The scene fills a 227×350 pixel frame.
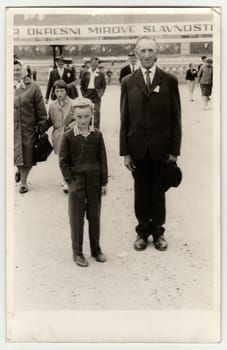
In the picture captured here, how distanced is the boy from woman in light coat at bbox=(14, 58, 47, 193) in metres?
0.36

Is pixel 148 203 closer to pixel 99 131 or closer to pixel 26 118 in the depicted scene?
pixel 99 131

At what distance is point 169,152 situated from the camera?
14.9ft

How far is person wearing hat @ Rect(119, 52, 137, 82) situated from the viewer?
449 cm

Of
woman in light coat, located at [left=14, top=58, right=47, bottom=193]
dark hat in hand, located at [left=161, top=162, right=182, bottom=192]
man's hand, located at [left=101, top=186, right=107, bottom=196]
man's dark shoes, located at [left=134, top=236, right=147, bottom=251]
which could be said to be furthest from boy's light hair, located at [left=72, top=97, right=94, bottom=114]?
man's dark shoes, located at [left=134, top=236, right=147, bottom=251]

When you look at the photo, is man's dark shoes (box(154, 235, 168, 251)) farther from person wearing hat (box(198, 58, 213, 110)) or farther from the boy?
person wearing hat (box(198, 58, 213, 110))

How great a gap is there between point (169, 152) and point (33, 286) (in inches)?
52.0

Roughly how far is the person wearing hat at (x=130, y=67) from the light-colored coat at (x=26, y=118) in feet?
2.02

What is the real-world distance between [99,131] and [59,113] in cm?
38

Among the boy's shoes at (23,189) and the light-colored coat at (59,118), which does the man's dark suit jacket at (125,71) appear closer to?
the light-colored coat at (59,118)

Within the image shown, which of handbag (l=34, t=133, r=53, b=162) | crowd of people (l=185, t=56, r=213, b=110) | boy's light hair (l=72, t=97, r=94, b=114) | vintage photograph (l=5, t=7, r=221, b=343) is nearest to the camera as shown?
boy's light hair (l=72, t=97, r=94, b=114)

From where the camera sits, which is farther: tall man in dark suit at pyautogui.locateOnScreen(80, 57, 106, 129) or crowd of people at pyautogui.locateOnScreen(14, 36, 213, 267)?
tall man in dark suit at pyautogui.locateOnScreen(80, 57, 106, 129)

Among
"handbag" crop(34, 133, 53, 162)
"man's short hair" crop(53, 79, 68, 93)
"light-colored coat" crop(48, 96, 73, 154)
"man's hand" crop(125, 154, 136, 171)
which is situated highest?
"man's short hair" crop(53, 79, 68, 93)

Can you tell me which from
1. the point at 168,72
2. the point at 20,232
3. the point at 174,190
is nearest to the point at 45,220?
the point at 20,232

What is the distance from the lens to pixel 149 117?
4449mm
